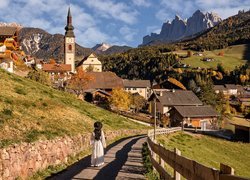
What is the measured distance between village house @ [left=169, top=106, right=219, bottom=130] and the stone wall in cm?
6041

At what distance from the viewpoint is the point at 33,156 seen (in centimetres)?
1507

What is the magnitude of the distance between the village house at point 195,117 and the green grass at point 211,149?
1741 cm

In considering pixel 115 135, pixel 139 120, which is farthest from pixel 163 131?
pixel 139 120

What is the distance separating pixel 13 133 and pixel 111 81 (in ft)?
331

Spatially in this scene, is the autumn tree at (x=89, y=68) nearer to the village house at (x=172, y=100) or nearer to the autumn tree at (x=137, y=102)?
the autumn tree at (x=137, y=102)

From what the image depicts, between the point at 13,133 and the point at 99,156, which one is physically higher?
the point at 13,133

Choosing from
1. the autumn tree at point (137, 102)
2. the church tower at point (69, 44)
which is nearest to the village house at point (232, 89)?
the church tower at point (69, 44)

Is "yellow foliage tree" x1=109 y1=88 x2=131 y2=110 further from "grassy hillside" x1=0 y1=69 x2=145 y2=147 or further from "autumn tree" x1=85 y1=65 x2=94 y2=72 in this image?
"autumn tree" x1=85 y1=65 x2=94 y2=72

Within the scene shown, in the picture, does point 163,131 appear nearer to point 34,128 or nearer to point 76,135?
point 76,135

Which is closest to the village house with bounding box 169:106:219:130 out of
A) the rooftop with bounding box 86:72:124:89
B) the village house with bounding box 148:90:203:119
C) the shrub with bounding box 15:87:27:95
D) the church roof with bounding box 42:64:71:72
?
the village house with bounding box 148:90:203:119

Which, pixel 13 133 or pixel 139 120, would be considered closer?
pixel 13 133

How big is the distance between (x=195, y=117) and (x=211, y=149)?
27.2 metres

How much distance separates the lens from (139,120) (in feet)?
250

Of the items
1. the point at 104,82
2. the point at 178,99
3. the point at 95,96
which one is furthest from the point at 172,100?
the point at 104,82
